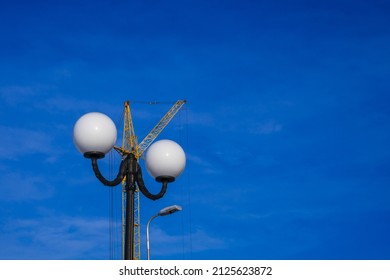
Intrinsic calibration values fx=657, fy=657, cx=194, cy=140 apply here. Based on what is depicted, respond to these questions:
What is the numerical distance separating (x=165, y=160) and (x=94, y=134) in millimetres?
1215

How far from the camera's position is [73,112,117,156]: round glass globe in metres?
10.3

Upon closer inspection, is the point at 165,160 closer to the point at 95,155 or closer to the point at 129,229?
the point at 95,155

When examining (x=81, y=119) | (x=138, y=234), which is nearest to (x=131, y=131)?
(x=138, y=234)

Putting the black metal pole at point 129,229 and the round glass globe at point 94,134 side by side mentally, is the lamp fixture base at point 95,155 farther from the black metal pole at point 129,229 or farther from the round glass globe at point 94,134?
the black metal pole at point 129,229

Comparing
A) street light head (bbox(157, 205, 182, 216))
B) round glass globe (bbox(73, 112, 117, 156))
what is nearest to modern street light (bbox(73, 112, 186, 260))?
round glass globe (bbox(73, 112, 117, 156))

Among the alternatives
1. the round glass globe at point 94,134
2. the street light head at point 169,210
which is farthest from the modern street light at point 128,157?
the street light head at point 169,210

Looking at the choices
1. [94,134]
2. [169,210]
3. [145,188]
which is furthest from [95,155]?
[169,210]

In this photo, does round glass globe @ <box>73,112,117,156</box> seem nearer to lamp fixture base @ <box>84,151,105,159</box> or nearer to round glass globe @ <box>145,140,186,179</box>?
lamp fixture base @ <box>84,151,105,159</box>
